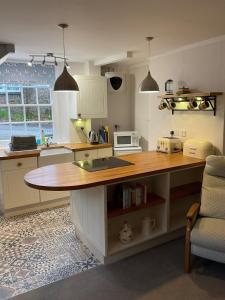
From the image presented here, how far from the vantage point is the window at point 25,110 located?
4.14 metres

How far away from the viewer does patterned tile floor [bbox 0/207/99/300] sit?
2.25 meters

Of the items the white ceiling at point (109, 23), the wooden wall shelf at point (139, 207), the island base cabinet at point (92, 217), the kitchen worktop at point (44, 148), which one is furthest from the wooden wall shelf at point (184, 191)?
the white ceiling at point (109, 23)

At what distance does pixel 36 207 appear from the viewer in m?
3.75

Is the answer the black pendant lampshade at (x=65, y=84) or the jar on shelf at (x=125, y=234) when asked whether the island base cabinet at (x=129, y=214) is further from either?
the black pendant lampshade at (x=65, y=84)

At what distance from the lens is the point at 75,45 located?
3.28 meters

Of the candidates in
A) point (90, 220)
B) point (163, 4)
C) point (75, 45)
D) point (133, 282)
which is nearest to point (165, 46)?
point (75, 45)

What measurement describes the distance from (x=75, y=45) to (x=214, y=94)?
188 cm

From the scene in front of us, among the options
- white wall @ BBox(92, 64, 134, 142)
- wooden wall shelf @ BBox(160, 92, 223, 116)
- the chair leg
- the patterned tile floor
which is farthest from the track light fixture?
the chair leg

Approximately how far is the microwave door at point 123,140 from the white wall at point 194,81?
22.7 inches

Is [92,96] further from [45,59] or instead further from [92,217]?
[92,217]

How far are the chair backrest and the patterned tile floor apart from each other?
1262mm

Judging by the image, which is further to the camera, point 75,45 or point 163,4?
point 75,45

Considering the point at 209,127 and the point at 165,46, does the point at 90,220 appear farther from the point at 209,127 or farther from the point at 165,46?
the point at 165,46

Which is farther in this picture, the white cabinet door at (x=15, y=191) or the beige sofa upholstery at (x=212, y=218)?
the white cabinet door at (x=15, y=191)
